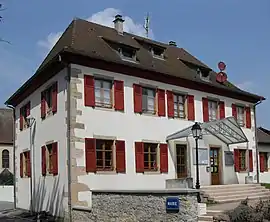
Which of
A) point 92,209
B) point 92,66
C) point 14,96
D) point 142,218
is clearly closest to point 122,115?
point 92,66

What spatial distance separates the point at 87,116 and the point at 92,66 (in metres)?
2.29

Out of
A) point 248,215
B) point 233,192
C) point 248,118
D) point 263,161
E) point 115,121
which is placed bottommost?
point 233,192

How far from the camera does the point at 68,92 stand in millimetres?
19234

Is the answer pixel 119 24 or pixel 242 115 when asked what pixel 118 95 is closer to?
pixel 119 24

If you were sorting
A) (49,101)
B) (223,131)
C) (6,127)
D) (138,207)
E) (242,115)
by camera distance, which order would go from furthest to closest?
Answer: (6,127)
(242,115)
(223,131)
(49,101)
(138,207)

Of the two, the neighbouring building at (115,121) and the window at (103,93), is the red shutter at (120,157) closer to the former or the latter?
the neighbouring building at (115,121)

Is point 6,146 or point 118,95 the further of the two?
point 6,146

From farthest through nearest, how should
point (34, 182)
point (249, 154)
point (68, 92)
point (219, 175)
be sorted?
point (249, 154) → point (219, 175) → point (34, 182) → point (68, 92)

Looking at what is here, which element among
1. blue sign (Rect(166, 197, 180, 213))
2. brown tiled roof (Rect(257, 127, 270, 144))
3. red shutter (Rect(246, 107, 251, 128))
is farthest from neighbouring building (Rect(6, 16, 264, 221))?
brown tiled roof (Rect(257, 127, 270, 144))

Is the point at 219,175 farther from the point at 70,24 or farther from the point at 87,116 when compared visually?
the point at 70,24

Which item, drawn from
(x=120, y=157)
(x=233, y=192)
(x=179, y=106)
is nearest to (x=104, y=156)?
(x=120, y=157)

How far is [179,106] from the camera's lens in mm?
24312

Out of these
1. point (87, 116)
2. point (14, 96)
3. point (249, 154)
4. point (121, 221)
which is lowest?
point (121, 221)

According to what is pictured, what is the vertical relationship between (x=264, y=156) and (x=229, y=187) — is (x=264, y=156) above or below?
above
